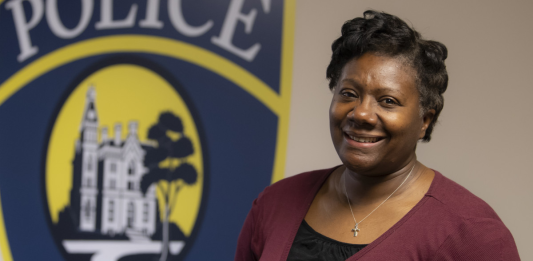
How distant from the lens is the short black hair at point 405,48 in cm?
96

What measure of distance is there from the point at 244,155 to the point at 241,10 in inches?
22.6

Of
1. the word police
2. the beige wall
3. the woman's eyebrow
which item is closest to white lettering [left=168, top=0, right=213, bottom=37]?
the word police

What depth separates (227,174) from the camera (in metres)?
1.89

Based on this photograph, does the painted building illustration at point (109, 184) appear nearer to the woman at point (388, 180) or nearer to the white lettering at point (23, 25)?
the white lettering at point (23, 25)

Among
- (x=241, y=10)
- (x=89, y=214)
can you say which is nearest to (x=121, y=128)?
(x=89, y=214)

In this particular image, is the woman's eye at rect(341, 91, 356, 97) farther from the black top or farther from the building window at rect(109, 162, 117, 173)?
the building window at rect(109, 162, 117, 173)

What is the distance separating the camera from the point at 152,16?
6.16ft

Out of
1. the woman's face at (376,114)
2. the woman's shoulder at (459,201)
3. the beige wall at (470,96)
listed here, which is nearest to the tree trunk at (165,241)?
the beige wall at (470,96)

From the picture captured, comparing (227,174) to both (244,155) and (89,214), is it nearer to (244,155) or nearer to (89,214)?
(244,155)

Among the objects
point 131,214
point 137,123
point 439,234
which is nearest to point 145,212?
point 131,214

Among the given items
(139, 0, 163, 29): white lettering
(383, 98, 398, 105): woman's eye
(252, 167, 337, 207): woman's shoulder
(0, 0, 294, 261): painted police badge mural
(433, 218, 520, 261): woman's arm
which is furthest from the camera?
(139, 0, 163, 29): white lettering

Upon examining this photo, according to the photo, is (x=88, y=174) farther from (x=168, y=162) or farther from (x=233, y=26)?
(x=233, y=26)

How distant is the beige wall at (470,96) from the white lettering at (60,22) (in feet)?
2.69

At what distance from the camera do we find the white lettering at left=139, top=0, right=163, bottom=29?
1873mm
